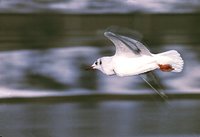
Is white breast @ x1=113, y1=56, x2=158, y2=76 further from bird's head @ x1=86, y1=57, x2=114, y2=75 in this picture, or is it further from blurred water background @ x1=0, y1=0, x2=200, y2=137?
blurred water background @ x1=0, y1=0, x2=200, y2=137

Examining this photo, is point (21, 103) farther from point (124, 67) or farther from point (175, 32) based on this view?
point (124, 67)

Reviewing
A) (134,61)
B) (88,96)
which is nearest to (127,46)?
(134,61)

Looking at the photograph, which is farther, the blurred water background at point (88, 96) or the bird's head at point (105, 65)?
the blurred water background at point (88, 96)

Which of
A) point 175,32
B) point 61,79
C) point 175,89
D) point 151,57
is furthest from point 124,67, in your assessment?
point 175,32

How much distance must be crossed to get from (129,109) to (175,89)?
42 centimetres

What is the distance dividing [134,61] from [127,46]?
0.15ft

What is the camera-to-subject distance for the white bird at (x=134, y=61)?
4.15 ft

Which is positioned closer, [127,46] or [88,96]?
[127,46]

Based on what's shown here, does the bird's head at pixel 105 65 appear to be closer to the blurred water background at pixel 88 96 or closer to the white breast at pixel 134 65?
the white breast at pixel 134 65

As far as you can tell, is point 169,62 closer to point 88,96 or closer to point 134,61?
point 134,61

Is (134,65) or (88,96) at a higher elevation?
(134,65)

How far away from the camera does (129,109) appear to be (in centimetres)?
423

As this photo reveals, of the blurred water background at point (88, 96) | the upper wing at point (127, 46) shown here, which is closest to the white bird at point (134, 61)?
the upper wing at point (127, 46)

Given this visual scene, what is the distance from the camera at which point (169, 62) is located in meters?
1.29
